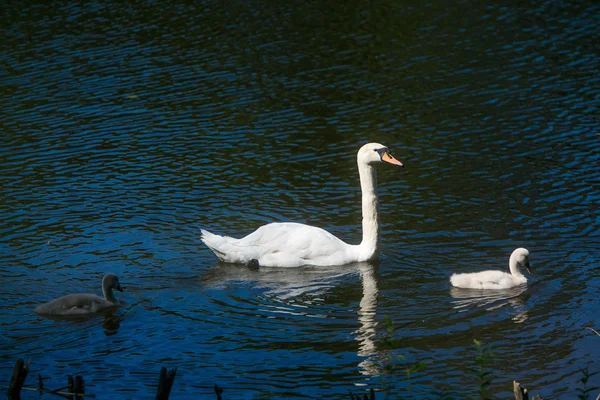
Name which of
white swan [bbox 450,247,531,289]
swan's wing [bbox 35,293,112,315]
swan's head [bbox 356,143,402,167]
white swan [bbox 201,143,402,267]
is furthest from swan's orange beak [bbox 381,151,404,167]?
swan's wing [bbox 35,293,112,315]

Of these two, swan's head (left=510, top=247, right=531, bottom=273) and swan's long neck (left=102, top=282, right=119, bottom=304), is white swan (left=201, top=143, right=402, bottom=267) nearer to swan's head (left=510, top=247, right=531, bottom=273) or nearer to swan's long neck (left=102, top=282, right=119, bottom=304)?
swan's long neck (left=102, top=282, right=119, bottom=304)

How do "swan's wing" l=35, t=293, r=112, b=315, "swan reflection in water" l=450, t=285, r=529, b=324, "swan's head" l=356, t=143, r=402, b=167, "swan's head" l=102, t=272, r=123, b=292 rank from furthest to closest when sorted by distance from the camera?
"swan's head" l=356, t=143, r=402, b=167 < "swan's head" l=102, t=272, r=123, b=292 < "swan's wing" l=35, t=293, r=112, b=315 < "swan reflection in water" l=450, t=285, r=529, b=324

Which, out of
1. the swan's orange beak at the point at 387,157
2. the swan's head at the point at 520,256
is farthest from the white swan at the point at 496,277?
the swan's orange beak at the point at 387,157

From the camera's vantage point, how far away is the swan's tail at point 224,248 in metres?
14.5

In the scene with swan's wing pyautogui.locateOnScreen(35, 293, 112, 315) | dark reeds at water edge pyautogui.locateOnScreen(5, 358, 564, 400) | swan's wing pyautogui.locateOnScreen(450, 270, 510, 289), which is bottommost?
dark reeds at water edge pyautogui.locateOnScreen(5, 358, 564, 400)

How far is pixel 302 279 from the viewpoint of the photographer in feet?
46.2

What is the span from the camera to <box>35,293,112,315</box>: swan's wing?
505 inches

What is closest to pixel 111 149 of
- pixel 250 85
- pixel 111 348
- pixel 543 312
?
pixel 250 85

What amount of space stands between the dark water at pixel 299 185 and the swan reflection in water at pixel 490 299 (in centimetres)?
4

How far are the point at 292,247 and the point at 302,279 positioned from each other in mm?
541

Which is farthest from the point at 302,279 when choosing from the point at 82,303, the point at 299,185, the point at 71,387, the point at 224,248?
the point at 71,387

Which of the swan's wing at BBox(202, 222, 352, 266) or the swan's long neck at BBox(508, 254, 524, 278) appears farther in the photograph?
the swan's wing at BBox(202, 222, 352, 266)

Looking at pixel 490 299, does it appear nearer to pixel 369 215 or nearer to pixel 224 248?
pixel 369 215

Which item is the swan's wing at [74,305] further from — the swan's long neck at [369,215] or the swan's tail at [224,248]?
the swan's long neck at [369,215]
